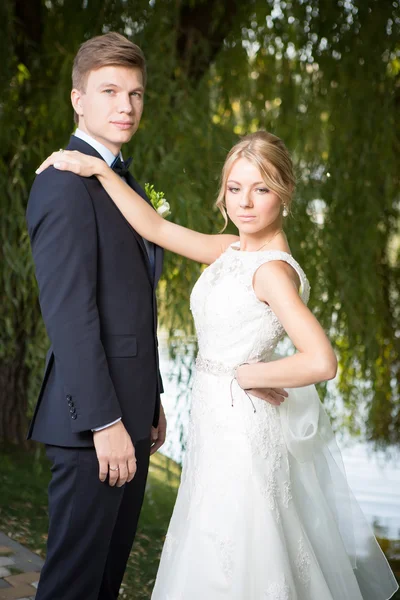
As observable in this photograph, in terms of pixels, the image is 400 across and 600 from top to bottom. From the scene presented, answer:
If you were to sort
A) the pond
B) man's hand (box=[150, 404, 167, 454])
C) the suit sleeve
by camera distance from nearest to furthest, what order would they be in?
1. the suit sleeve
2. man's hand (box=[150, 404, 167, 454])
3. the pond

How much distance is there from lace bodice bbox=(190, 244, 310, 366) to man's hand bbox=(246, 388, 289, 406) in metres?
0.08

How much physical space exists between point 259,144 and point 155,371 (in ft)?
1.91

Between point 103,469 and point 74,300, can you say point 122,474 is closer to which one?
point 103,469

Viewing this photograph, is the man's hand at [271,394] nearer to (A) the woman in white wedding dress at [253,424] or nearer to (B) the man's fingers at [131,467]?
(A) the woman in white wedding dress at [253,424]

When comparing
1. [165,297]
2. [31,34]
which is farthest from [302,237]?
[31,34]

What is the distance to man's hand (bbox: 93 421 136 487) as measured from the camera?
5.20 feet

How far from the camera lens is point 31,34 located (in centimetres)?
357

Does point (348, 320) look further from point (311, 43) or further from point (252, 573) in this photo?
point (252, 573)

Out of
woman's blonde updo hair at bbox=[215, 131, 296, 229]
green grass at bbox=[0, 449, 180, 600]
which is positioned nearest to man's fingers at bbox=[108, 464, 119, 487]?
woman's blonde updo hair at bbox=[215, 131, 296, 229]

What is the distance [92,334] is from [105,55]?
0.61 meters

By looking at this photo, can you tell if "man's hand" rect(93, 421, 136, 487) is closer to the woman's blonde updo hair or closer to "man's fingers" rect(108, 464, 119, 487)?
"man's fingers" rect(108, 464, 119, 487)

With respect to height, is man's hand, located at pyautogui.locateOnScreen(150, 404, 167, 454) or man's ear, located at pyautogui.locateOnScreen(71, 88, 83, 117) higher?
man's ear, located at pyautogui.locateOnScreen(71, 88, 83, 117)

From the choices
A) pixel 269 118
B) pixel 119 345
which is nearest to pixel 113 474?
pixel 119 345

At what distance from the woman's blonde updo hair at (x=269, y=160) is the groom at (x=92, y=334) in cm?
27
